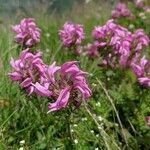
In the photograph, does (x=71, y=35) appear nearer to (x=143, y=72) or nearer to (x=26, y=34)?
(x=26, y=34)

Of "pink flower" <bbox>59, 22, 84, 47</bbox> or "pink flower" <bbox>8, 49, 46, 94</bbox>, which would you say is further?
"pink flower" <bbox>59, 22, 84, 47</bbox>

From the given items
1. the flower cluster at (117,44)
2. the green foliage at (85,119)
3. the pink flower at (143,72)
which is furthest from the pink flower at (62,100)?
the flower cluster at (117,44)

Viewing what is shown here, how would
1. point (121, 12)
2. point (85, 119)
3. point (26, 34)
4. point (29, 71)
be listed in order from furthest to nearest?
1. point (121, 12)
2. point (26, 34)
3. point (85, 119)
4. point (29, 71)

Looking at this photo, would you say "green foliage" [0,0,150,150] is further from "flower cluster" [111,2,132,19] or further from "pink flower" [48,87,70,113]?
"flower cluster" [111,2,132,19]

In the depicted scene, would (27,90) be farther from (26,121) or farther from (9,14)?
(9,14)

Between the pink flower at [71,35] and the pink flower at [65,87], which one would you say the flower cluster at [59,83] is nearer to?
the pink flower at [65,87]

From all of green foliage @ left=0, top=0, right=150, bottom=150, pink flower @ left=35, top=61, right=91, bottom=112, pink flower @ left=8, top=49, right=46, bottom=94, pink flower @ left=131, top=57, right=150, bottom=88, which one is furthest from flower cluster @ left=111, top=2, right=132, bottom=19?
pink flower @ left=35, top=61, right=91, bottom=112

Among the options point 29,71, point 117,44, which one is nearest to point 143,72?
point 117,44
